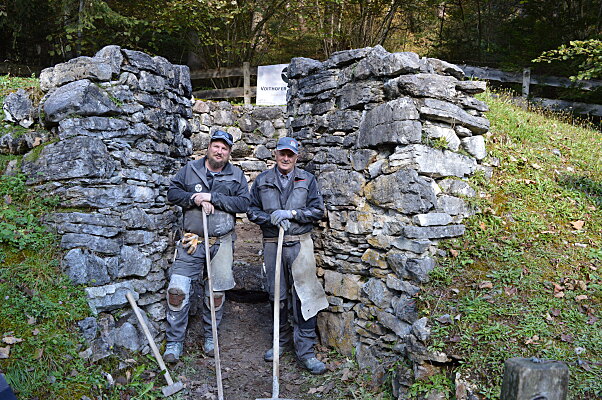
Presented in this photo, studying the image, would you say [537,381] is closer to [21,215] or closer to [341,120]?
[341,120]

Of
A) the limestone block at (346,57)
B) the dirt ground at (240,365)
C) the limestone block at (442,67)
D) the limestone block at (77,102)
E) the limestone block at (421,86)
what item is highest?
the limestone block at (346,57)

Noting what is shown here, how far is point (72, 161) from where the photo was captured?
4305mm

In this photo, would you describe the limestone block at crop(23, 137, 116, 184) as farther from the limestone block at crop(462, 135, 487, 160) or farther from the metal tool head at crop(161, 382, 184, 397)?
the limestone block at crop(462, 135, 487, 160)

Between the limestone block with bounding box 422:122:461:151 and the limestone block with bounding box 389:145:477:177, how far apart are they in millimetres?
103

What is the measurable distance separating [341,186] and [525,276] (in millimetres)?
2066

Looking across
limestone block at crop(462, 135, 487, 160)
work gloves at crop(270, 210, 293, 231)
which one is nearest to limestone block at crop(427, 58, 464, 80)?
limestone block at crop(462, 135, 487, 160)

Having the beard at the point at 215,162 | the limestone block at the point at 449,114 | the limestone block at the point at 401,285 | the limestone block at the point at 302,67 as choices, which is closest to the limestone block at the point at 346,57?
the limestone block at the point at 302,67

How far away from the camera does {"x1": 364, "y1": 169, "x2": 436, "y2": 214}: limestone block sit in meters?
4.43

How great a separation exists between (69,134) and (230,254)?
2.01 m

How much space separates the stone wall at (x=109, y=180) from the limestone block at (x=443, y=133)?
9.67 ft

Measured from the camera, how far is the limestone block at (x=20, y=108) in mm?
4770

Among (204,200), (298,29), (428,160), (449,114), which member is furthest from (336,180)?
(298,29)

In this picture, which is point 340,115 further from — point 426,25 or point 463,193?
point 426,25

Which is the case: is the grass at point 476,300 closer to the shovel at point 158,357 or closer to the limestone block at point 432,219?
the shovel at point 158,357
